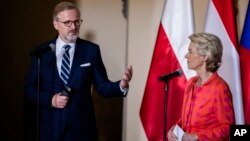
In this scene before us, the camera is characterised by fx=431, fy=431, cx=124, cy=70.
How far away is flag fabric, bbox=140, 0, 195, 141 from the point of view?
8.96 feet

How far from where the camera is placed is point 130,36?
3055 millimetres

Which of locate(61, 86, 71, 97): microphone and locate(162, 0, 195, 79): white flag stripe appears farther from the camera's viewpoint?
locate(162, 0, 195, 79): white flag stripe

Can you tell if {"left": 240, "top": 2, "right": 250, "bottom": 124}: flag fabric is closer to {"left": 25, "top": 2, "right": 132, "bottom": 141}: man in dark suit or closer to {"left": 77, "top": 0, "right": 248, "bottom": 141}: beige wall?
{"left": 77, "top": 0, "right": 248, "bottom": 141}: beige wall

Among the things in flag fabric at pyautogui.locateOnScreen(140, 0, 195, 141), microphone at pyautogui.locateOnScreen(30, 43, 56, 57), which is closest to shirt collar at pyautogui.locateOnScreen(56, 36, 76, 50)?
microphone at pyautogui.locateOnScreen(30, 43, 56, 57)

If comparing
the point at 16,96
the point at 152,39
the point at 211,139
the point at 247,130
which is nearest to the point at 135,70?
the point at 152,39

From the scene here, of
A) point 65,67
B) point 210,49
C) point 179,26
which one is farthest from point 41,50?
point 179,26

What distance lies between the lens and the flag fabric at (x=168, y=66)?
8.96 feet

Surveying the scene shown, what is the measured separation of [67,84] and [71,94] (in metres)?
0.06

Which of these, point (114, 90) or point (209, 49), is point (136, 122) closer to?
point (114, 90)

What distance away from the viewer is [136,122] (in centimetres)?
309

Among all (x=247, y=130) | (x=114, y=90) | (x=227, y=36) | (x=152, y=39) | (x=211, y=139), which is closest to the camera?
(x=247, y=130)

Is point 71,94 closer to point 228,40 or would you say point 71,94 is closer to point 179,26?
point 179,26

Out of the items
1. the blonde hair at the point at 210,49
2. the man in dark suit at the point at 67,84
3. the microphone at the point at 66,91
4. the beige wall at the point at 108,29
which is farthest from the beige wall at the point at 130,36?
the blonde hair at the point at 210,49

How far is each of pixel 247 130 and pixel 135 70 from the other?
1.39 m
